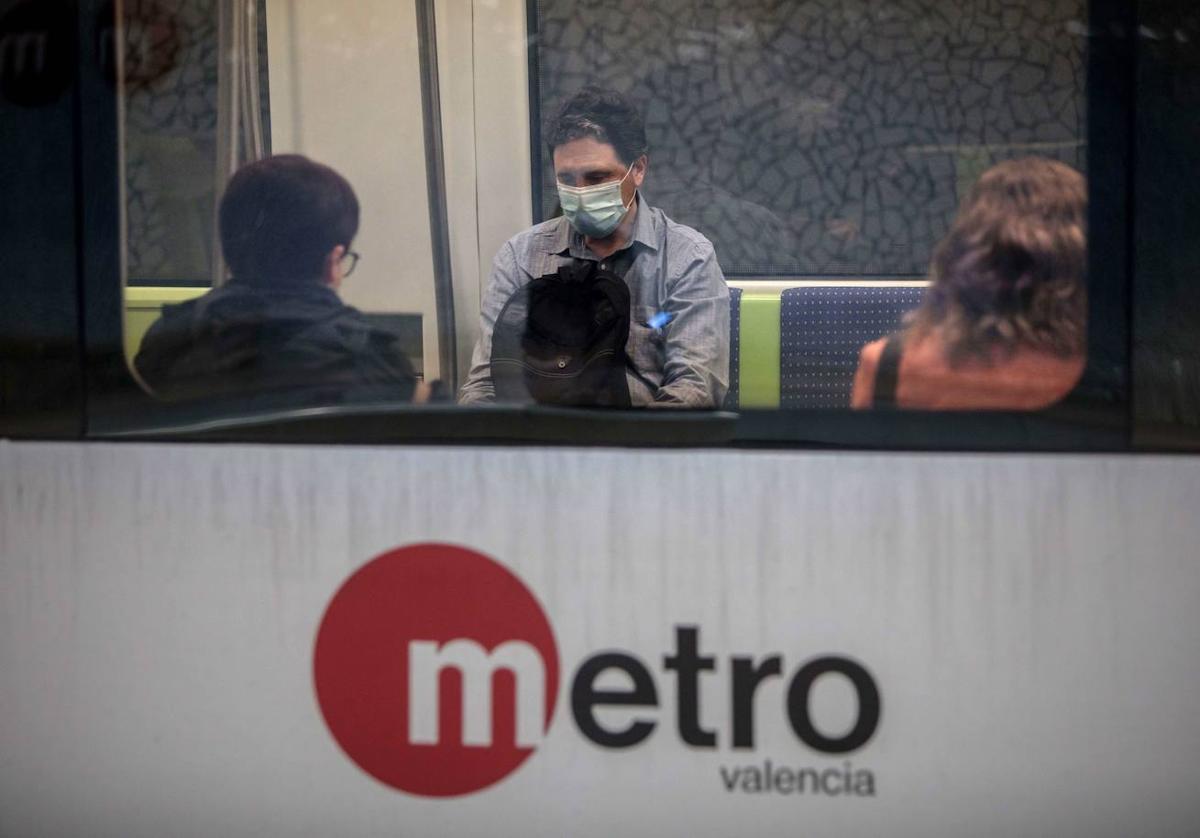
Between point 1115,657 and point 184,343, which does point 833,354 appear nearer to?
point 1115,657

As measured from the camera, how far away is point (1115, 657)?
1.82m

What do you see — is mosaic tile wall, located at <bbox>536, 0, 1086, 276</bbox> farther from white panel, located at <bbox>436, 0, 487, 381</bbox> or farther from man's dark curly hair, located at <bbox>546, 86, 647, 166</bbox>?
white panel, located at <bbox>436, 0, 487, 381</bbox>

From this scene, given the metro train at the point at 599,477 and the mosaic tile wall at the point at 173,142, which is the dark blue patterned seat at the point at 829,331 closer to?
the metro train at the point at 599,477

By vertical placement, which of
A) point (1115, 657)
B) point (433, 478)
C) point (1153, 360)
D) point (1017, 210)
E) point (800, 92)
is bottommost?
point (1115, 657)

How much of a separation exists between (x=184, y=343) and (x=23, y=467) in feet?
0.99

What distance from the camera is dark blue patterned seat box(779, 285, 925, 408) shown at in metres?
1.94

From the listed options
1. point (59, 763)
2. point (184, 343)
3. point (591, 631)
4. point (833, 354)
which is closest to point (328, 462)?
point (184, 343)

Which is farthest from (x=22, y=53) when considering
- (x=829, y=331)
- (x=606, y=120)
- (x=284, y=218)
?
(x=829, y=331)

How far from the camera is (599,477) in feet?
6.28

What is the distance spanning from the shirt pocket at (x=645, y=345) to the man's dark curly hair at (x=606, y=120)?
0.24m

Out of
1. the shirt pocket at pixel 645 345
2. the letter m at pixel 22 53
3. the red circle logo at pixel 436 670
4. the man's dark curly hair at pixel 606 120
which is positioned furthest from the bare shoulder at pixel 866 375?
the letter m at pixel 22 53

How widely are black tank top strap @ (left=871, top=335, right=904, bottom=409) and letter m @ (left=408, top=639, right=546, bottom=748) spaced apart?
1.93 ft

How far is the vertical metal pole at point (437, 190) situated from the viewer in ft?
6.55

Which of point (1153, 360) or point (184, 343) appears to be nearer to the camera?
point (1153, 360)
